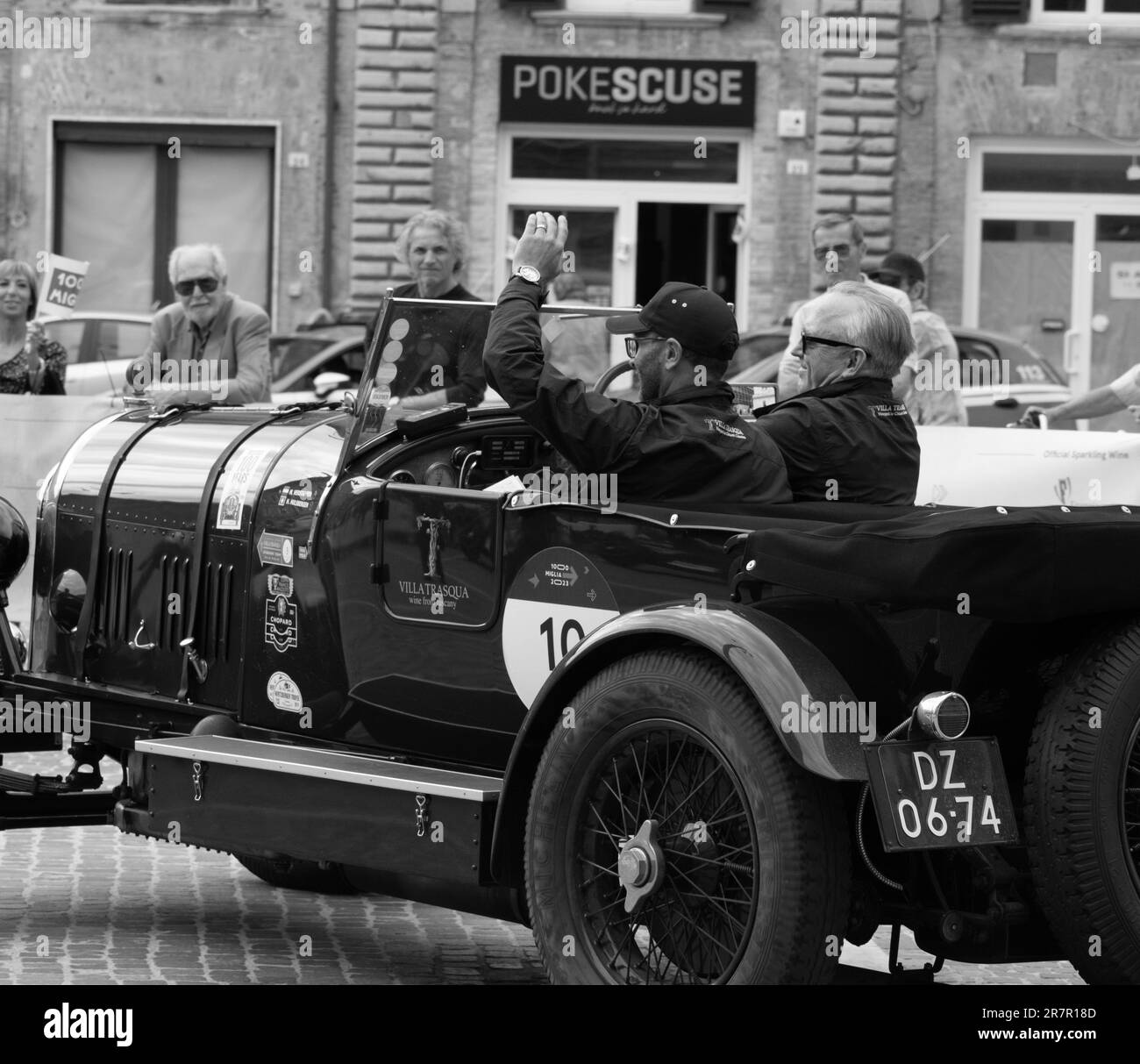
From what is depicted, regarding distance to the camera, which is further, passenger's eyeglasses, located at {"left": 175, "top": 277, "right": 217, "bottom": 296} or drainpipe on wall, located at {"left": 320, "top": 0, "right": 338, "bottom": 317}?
drainpipe on wall, located at {"left": 320, "top": 0, "right": 338, "bottom": 317}

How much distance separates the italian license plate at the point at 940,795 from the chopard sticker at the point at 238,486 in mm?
2417

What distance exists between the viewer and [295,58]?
69.4 feet

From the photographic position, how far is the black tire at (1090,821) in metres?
3.85

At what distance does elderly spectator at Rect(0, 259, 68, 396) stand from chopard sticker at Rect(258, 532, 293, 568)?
3.95 m

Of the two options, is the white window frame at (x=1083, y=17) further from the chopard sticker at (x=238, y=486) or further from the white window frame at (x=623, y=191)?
the chopard sticker at (x=238, y=486)

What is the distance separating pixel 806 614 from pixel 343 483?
1.65m

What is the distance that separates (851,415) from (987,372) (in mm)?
9167

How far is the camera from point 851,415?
193 inches

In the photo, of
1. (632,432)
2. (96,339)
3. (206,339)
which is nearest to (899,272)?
(206,339)

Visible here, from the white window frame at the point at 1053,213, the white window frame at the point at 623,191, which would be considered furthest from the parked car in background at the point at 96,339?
the white window frame at the point at 1053,213

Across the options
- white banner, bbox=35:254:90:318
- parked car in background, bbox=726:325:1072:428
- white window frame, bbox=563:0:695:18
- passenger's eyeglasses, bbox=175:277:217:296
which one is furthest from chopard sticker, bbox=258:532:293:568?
white window frame, bbox=563:0:695:18

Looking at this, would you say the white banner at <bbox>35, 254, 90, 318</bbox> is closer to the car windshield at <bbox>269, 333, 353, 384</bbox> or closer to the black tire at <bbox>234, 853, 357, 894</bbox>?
the car windshield at <bbox>269, 333, 353, 384</bbox>

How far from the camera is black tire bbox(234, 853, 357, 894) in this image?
634 centimetres
